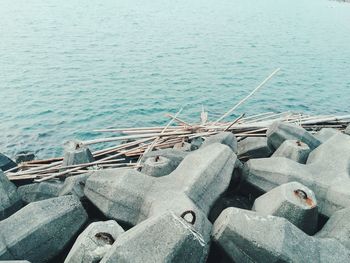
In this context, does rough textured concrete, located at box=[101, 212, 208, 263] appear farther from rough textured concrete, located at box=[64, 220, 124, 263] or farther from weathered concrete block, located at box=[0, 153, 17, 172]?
weathered concrete block, located at box=[0, 153, 17, 172]

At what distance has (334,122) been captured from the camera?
8883 millimetres

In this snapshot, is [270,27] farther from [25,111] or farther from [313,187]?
[313,187]

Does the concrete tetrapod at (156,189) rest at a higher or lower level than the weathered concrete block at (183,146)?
higher

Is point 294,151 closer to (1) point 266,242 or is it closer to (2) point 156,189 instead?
(2) point 156,189

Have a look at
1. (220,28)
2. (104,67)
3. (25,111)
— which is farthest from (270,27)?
(25,111)

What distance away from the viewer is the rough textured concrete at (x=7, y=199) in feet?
15.7

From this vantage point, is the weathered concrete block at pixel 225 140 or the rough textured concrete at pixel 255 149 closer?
the weathered concrete block at pixel 225 140

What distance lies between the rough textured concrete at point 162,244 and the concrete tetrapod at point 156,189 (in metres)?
0.94

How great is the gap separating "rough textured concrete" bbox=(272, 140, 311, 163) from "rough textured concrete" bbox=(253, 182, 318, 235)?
1540 millimetres

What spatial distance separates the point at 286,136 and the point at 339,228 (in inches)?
103

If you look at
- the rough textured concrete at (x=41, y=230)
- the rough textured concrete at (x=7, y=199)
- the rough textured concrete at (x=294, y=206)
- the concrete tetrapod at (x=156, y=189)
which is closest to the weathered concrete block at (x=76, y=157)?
the rough textured concrete at (x=7, y=199)

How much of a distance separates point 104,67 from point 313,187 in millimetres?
19827

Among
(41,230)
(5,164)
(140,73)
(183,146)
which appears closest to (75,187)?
(41,230)

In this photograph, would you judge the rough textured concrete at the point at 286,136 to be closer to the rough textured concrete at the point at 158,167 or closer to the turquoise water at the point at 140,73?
the rough textured concrete at the point at 158,167
